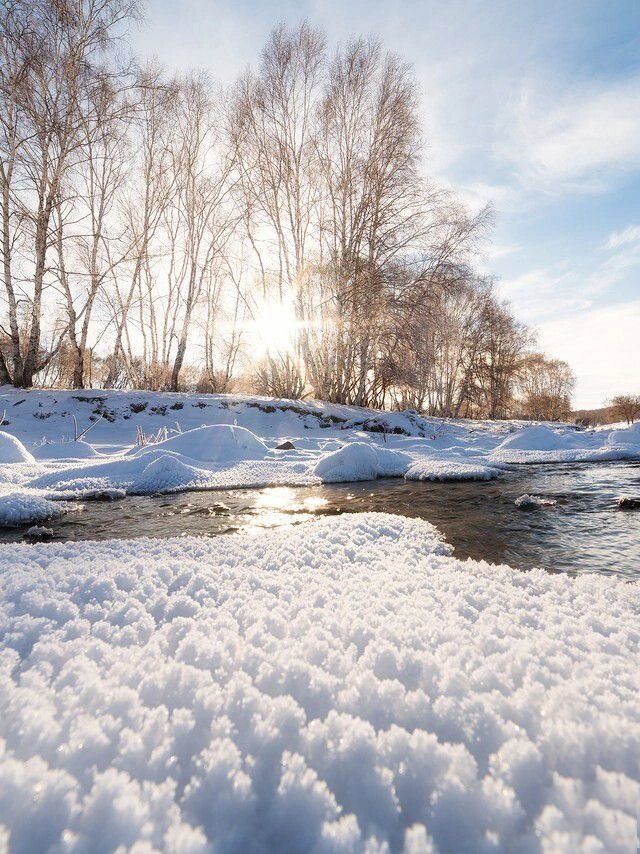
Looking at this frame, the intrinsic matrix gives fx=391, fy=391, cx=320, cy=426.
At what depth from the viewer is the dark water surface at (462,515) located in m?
2.14

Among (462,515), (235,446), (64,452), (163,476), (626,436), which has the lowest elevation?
(462,515)

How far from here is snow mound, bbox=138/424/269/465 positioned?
503cm

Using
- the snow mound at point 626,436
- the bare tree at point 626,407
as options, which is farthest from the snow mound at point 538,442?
the bare tree at point 626,407

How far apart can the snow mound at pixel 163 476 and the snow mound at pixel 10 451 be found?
166 cm

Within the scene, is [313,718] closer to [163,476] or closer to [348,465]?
[163,476]

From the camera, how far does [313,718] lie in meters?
0.72

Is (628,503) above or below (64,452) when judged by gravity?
below

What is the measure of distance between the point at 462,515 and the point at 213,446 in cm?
334

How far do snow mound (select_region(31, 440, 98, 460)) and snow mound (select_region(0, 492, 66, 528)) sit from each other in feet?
8.17

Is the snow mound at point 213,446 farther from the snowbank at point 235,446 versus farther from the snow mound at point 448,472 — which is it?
the snow mound at point 448,472

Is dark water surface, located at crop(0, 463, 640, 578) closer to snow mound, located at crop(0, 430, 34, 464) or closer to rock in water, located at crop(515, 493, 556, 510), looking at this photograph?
rock in water, located at crop(515, 493, 556, 510)

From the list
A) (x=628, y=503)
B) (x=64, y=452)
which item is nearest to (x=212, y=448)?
(x=64, y=452)

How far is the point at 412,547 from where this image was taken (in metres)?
1.91

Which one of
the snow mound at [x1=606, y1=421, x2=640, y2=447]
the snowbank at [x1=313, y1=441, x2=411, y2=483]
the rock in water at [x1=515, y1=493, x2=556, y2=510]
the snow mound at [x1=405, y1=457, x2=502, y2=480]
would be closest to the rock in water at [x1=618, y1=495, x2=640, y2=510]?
the rock in water at [x1=515, y1=493, x2=556, y2=510]
